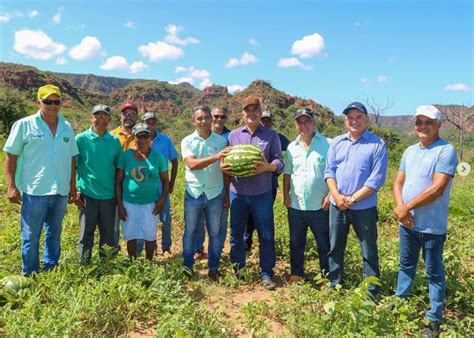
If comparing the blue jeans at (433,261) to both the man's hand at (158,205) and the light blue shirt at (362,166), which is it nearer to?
the light blue shirt at (362,166)

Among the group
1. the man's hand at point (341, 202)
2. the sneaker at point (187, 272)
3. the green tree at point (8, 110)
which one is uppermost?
the green tree at point (8, 110)

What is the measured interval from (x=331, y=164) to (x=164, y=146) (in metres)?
3.00

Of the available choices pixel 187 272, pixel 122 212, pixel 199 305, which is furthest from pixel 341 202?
pixel 122 212

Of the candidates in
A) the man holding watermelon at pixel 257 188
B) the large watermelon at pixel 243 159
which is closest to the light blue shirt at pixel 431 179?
the man holding watermelon at pixel 257 188

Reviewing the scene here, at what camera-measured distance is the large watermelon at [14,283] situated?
417 centimetres

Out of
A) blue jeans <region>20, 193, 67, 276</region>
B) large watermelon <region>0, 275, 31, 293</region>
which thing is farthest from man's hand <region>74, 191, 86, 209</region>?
large watermelon <region>0, 275, 31, 293</region>

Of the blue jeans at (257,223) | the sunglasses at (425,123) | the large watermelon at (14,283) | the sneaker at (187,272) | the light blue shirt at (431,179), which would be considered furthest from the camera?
the blue jeans at (257,223)

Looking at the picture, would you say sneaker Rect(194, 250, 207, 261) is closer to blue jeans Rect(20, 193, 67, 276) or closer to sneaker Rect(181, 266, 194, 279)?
sneaker Rect(181, 266, 194, 279)

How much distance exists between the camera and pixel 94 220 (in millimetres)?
5082

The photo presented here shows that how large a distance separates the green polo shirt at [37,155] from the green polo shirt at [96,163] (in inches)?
11.9

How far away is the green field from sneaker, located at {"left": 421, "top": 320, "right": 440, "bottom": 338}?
74 millimetres

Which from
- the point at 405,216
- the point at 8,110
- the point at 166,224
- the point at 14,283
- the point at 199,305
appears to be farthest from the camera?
the point at 8,110

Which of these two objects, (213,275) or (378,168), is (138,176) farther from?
(378,168)

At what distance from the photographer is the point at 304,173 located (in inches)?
191
